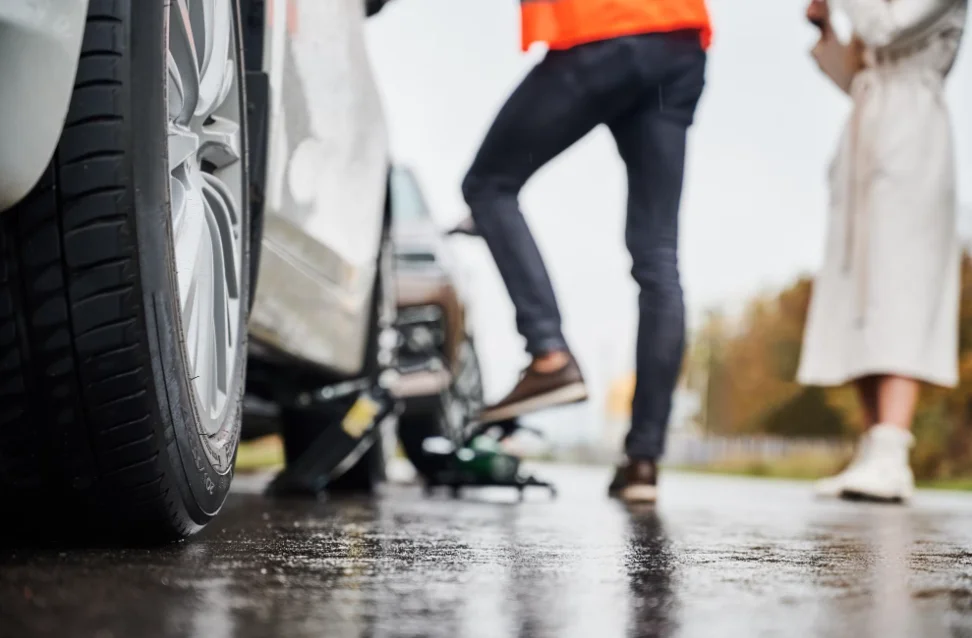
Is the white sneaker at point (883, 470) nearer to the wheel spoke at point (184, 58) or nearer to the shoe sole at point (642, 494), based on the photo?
the shoe sole at point (642, 494)

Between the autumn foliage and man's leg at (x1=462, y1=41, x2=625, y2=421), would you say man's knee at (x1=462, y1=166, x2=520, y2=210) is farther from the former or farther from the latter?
the autumn foliage

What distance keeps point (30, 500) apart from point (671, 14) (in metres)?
2.46

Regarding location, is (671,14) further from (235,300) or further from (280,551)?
(280,551)

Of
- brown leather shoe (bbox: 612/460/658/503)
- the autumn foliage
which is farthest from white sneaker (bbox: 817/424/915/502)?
the autumn foliage

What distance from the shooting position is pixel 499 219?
11.8 ft

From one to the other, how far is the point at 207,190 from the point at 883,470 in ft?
9.91

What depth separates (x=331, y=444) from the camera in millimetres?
3715

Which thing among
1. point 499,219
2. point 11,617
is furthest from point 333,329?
point 11,617

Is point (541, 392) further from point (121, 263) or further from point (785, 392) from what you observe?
point (785, 392)

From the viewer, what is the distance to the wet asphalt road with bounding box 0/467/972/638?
0.99 m

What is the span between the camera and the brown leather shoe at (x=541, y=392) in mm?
3421

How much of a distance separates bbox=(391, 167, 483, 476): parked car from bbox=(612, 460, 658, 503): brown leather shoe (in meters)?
0.94

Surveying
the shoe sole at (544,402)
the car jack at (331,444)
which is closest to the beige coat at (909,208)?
the shoe sole at (544,402)

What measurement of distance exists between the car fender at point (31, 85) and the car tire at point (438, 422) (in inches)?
129
